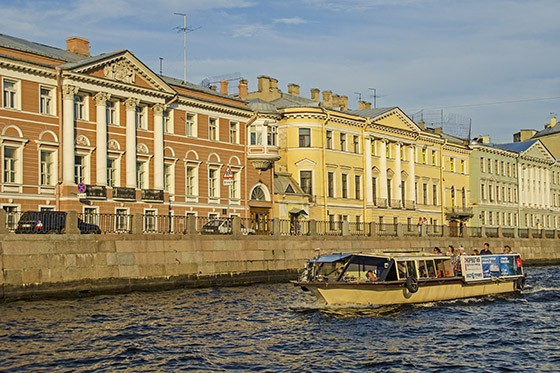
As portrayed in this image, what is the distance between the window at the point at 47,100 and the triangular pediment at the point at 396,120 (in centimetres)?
2752

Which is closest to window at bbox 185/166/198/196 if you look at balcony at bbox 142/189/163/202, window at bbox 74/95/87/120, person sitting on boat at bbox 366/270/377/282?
balcony at bbox 142/189/163/202

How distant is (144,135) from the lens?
1732 inches

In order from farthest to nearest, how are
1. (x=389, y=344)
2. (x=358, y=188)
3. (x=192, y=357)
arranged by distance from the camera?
(x=358, y=188) → (x=389, y=344) → (x=192, y=357)

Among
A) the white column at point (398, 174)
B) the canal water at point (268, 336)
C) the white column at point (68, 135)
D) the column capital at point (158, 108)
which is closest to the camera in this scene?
the canal water at point (268, 336)

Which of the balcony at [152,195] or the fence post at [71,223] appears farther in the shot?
the balcony at [152,195]

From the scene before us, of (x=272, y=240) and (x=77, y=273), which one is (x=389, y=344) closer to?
(x=77, y=273)

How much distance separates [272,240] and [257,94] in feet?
81.2

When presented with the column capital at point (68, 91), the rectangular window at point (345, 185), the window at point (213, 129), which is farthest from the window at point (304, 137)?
the column capital at point (68, 91)

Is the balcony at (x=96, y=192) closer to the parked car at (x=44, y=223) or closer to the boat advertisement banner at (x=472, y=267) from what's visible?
the parked car at (x=44, y=223)

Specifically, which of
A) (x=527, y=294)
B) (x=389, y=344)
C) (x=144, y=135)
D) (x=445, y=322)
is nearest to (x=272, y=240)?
(x=144, y=135)

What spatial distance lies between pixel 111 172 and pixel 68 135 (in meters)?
3.56

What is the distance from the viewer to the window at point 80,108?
40.1 m

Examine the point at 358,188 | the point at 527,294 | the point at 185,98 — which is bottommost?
the point at 527,294

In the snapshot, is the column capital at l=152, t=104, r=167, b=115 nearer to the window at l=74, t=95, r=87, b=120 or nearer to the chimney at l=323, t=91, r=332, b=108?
the window at l=74, t=95, r=87, b=120
